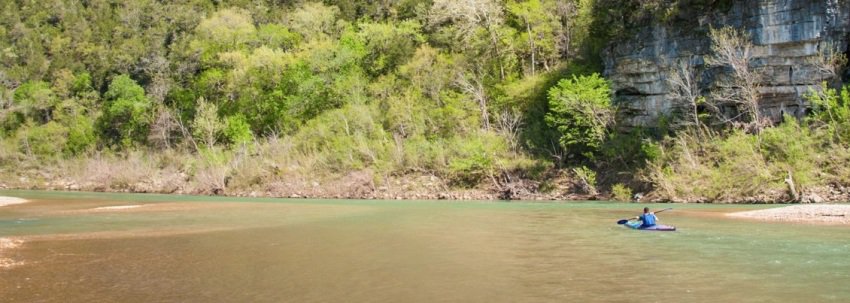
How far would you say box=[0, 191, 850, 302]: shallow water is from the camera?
1555 centimetres

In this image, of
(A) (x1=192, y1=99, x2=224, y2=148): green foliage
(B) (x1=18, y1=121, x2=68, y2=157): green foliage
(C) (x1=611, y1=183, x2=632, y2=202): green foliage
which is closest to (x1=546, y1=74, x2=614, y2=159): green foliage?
(C) (x1=611, y1=183, x2=632, y2=202): green foliage

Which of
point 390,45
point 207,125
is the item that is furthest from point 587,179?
point 207,125

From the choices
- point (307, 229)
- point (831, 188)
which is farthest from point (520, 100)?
point (307, 229)

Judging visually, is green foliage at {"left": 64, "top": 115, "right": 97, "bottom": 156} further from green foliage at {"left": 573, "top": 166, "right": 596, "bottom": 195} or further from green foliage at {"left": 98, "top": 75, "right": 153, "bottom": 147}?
green foliage at {"left": 573, "top": 166, "right": 596, "bottom": 195}

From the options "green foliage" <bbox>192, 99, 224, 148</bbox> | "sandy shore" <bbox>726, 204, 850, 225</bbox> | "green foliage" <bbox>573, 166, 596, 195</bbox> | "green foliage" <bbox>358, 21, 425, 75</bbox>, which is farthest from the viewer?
"green foliage" <bbox>358, 21, 425, 75</bbox>

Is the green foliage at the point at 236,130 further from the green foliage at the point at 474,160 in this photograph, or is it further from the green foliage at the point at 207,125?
the green foliage at the point at 474,160

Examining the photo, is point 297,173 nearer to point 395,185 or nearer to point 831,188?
point 395,185

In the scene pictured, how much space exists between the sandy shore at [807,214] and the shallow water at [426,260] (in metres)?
1.99

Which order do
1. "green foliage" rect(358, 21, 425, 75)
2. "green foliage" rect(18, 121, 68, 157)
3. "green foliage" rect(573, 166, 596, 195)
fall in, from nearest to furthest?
"green foliage" rect(573, 166, 596, 195)
"green foliage" rect(358, 21, 425, 75)
"green foliage" rect(18, 121, 68, 157)

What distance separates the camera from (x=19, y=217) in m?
36.8

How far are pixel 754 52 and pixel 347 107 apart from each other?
41.9 metres

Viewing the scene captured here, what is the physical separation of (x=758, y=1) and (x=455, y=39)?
115 feet

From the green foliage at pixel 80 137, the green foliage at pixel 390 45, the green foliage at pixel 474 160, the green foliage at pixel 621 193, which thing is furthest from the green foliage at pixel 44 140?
the green foliage at pixel 621 193

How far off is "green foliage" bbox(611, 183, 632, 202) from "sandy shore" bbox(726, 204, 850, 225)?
44.4 feet
